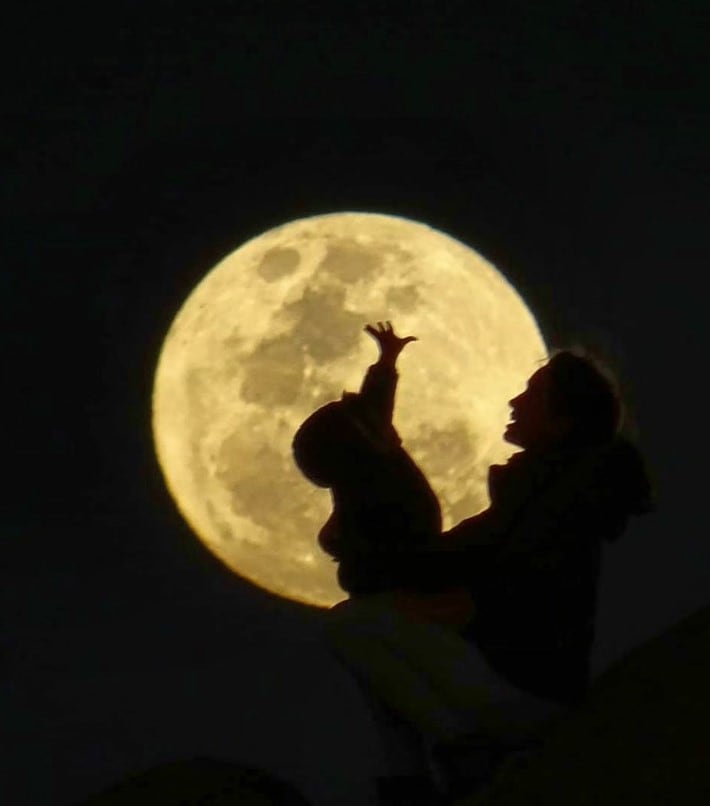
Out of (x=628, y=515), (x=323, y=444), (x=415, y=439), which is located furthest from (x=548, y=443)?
(x=415, y=439)

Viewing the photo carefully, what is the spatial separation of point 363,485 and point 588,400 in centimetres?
64

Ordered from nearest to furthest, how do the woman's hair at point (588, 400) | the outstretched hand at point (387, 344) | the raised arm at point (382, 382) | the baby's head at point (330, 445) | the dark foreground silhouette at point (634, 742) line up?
the dark foreground silhouette at point (634, 742) < the woman's hair at point (588, 400) < the baby's head at point (330, 445) < the raised arm at point (382, 382) < the outstretched hand at point (387, 344)

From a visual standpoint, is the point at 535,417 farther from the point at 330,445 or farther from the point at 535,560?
the point at 330,445

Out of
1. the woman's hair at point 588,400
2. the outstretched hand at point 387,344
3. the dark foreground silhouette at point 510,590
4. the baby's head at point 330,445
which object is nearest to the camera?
the dark foreground silhouette at point 510,590

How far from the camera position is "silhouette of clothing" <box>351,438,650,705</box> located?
4.12m

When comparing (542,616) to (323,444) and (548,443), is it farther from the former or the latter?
(323,444)

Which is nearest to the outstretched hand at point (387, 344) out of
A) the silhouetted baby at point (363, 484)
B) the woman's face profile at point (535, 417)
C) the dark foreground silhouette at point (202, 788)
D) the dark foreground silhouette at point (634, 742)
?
the silhouetted baby at point (363, 484)

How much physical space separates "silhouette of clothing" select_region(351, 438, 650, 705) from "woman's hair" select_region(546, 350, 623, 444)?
0.06 meters

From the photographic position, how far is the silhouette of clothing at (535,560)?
4125 mm

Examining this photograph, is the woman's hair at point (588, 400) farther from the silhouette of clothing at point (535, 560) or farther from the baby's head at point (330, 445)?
the baby's head at point (330, 445)

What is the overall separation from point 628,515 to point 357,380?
468 cm

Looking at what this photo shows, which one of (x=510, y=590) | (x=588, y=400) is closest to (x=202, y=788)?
(x=510, y=590)

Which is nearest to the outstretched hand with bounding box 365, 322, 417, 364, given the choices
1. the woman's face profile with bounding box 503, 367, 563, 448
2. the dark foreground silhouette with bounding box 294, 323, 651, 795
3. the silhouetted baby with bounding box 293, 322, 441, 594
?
the silhouetted baby with bounding box 293, 322, 441, 594

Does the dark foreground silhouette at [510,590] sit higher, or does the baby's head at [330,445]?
the baby's head at [330,445]
